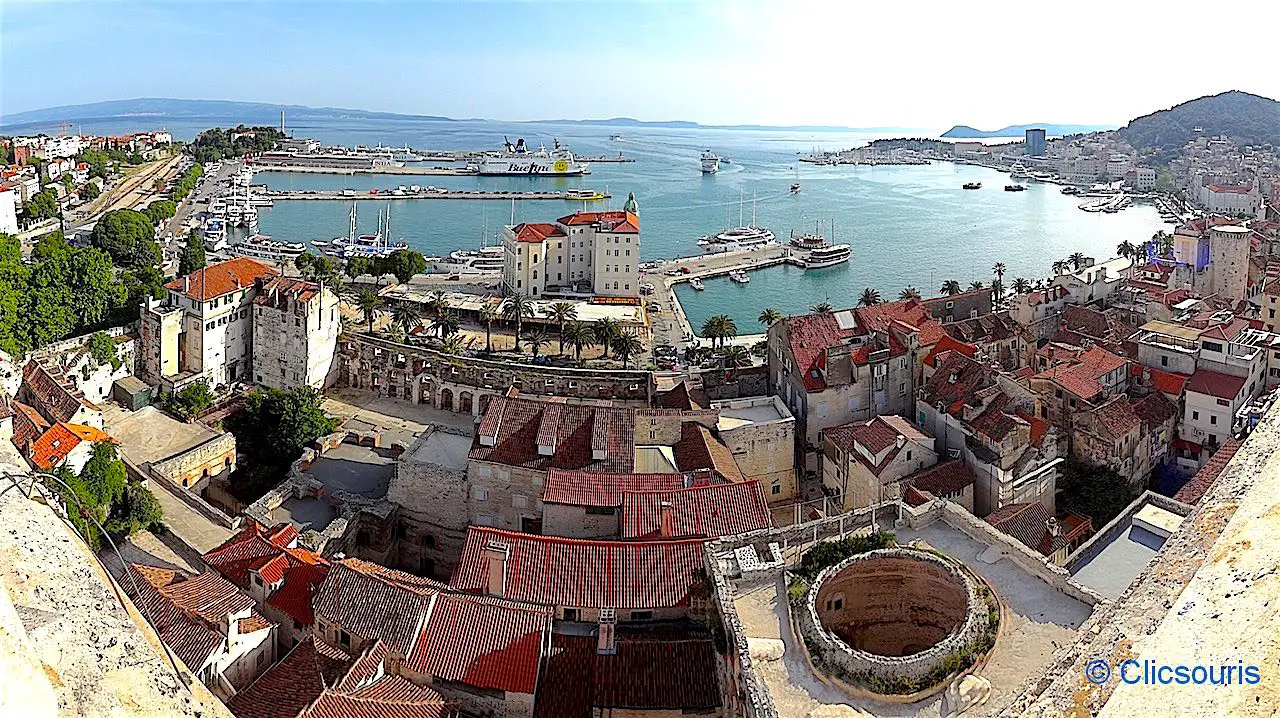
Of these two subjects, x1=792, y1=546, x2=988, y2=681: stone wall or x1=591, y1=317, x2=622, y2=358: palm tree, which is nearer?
x1=792, y1=546, x2=988, y2=681: stone wall

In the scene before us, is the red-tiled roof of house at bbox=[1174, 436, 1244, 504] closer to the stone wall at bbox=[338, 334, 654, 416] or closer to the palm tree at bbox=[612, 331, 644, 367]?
the stone wall at bbox=[338, 334, 654, 416]

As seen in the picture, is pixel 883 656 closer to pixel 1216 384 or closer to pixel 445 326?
pixel 1216 384

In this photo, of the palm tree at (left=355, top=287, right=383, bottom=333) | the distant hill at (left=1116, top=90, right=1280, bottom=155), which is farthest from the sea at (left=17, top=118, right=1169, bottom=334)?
the distant hill at (left=1116, top=90, right=1280, bottom=155)

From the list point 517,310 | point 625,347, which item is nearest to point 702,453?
point 625,347

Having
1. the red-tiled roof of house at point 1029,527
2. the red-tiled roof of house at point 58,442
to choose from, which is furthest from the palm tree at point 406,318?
the red-tiled roof of house at point 1029,527

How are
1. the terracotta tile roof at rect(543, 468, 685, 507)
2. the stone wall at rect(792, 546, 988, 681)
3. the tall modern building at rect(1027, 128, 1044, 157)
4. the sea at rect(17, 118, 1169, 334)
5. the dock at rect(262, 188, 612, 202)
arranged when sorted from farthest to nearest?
the tall modern building at rect(1027, 128, 1044, 157) < the dock at rect(262, 188, 612, 202) < the sea at rect(17, 118, 1169, 334) < the terracotta tile roof at rect(543, 468, 685, 507) < the stone wall at rect(792, 546, 988, 681)

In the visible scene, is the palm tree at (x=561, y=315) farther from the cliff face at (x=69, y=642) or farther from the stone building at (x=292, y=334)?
the cliff face at (x=69, y=642)

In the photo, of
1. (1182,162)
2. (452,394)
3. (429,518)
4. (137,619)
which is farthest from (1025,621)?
(1182,162)

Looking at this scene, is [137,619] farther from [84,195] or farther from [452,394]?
[84,195]
